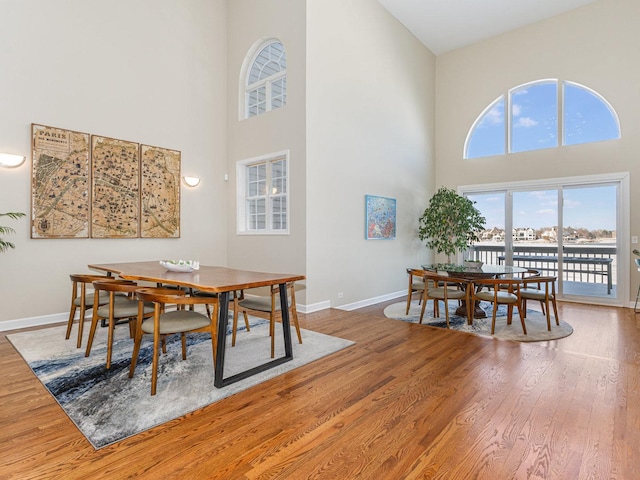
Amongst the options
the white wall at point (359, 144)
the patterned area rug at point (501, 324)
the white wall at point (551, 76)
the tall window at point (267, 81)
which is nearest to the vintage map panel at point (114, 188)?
the tall window at point (267, 81)

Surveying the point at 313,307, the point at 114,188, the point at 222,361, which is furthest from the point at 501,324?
the point at 114,188

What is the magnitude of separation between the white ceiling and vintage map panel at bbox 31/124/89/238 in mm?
5497

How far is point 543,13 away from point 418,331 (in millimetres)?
6278

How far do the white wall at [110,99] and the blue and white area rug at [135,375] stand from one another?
3.12 feet

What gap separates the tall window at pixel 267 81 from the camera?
5527 millimetres

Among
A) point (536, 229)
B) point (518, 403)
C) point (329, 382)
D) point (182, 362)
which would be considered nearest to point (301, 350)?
point (329, 382)

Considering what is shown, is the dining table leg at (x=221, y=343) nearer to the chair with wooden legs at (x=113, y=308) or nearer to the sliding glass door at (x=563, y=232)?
the chair with wooden legs at (x=113, y=308)

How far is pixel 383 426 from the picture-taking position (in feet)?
6.75

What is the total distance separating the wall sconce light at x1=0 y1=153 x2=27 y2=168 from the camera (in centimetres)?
398

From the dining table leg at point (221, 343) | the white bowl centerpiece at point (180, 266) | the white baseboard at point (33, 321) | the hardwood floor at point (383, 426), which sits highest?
the white bowl centerpiece at point (180, 266)

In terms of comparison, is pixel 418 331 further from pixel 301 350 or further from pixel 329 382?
pixel 329 382

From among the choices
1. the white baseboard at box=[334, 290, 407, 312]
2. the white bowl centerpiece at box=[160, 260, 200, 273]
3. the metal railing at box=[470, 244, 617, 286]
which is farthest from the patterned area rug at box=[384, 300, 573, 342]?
the white bowl centerpiece at box=[160, 260, 200, 273]

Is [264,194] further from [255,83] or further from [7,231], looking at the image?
[7,231]

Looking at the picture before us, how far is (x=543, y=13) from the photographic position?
6309 mm
